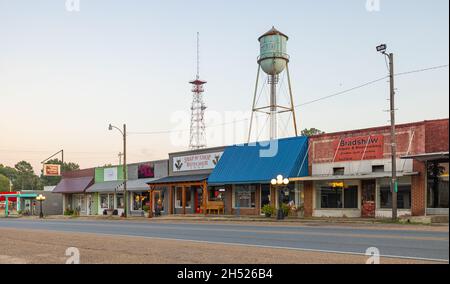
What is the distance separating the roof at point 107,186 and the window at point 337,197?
26139mm

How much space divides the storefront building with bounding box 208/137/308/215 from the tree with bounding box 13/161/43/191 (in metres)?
125

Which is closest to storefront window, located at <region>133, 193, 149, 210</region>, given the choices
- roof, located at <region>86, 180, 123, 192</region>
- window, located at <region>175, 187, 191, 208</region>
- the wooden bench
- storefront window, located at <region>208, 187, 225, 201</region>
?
roof, located at <region>86, 180, 123, 192</region>

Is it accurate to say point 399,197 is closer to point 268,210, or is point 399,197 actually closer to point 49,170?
point 268,210

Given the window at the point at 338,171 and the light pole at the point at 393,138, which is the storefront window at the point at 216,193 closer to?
the window at the point at 338,171

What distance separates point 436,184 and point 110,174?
39296mm

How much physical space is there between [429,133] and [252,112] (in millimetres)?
19608

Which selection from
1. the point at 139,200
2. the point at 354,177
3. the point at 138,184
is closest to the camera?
the point at 354,177

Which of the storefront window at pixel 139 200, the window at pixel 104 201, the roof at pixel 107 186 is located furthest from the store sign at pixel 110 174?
the storefront window at pixel 139 200

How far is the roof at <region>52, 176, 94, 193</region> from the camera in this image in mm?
59812

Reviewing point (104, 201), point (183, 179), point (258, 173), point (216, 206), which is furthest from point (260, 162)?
point (104, 201)

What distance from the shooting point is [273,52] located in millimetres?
44375

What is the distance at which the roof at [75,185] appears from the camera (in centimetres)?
5981
